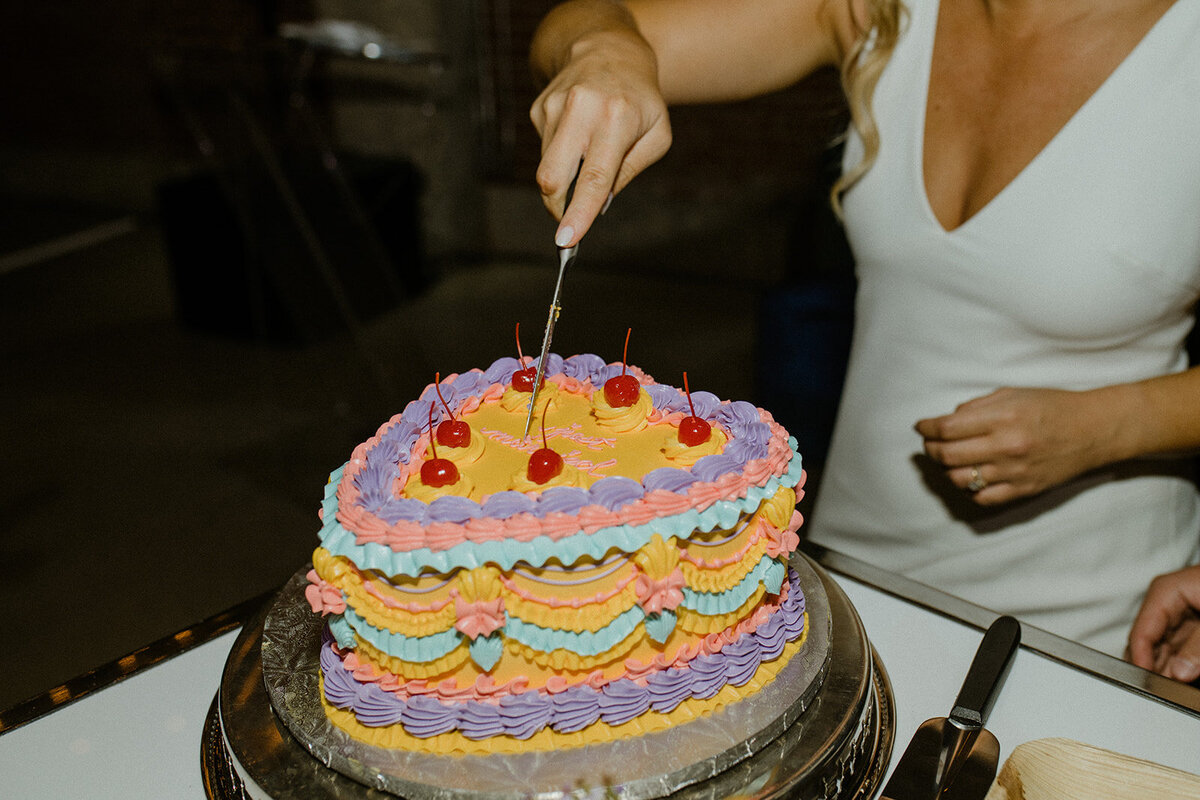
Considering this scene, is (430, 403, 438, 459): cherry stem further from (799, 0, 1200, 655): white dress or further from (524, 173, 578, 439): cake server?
(799, 0, 1200, 655): white dress

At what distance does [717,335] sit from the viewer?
173 inches

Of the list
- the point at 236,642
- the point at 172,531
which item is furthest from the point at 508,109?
the point at 236,642

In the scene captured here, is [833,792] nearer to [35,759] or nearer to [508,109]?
[35,759]

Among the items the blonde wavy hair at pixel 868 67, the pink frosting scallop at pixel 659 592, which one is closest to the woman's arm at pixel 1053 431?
the blonde wavy hair at pixel 868 67

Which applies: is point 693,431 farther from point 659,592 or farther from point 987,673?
point 987,673

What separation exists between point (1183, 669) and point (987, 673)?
1.13 ft

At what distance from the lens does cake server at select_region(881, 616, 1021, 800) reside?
0.86 meters

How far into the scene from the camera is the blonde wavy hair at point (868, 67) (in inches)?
53.4

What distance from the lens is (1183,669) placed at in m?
1.14

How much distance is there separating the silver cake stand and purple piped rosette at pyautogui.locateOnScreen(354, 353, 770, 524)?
0.20 m

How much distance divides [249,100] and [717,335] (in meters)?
2.20

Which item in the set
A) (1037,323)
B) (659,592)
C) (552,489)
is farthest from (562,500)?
(1037,323)

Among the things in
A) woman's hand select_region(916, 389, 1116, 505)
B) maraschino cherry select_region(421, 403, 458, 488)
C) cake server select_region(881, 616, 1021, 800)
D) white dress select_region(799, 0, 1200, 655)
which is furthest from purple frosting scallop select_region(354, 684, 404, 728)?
white dress select_region(799, 0, 1200, 655)

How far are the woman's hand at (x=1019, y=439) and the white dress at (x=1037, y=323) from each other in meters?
0.12
